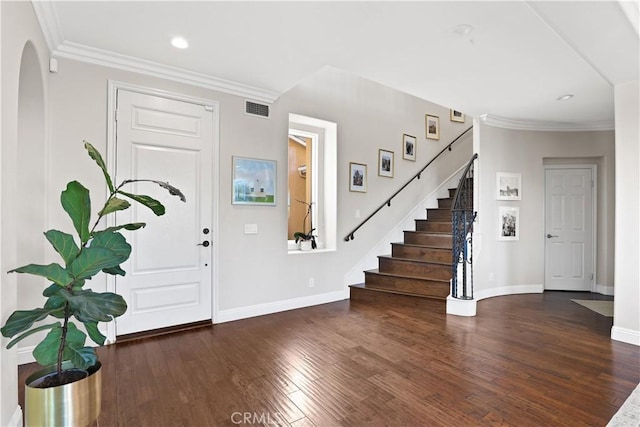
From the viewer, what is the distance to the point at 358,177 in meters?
5.13

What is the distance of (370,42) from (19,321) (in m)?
2.97

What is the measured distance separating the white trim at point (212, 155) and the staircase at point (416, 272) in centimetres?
209

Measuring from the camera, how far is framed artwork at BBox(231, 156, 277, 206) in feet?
12.7

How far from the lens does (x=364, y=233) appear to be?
5.22 meters

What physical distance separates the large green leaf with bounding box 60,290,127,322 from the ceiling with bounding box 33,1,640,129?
2.04 meters

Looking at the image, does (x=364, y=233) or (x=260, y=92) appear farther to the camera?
(x=364, y=233)

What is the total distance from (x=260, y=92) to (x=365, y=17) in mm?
1809

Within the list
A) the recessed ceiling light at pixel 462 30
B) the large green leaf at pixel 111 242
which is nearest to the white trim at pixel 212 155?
the large green leaf at pixel 111 242

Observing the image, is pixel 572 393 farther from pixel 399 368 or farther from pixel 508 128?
pixel 508 128

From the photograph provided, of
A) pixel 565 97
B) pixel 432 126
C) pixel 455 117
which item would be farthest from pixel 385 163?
pixel 565 97

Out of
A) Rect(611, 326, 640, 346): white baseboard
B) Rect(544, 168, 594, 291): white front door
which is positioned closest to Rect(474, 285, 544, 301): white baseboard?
Rect(544, 168, 594, 291): white front door

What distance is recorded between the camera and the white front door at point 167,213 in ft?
10.7

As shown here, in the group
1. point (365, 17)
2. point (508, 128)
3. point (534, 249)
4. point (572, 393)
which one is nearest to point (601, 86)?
point (508, 128)

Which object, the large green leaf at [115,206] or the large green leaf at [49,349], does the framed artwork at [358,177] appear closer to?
the large green leaf at [115,206]
